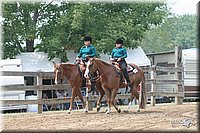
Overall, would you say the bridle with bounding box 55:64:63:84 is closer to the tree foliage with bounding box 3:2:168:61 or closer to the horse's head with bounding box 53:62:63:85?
the horse's head with bounding box 53:62:63:85

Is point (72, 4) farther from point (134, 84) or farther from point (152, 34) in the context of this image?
point (152, 34)

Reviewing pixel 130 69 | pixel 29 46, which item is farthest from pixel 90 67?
pixel 29 46

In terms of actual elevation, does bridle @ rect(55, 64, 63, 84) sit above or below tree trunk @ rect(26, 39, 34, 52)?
below

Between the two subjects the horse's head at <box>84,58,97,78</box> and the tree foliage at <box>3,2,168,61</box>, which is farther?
the tree foliage at <box>3,2,168,61</box>

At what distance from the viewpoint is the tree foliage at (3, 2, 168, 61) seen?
17.4 m

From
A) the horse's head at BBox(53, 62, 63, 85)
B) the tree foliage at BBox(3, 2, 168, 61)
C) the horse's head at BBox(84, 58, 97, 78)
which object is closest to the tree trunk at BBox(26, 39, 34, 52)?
the tree foliage at BBox(3, 2, 168, 61)

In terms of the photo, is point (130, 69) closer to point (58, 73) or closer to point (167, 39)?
point (58, 73)

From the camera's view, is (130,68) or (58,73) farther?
(130,68)

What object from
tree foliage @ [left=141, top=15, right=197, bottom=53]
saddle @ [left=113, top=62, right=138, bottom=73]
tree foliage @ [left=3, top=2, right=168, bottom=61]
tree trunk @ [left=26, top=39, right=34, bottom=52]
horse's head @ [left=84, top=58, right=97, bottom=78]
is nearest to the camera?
horse's head @ [left=84, top=58, right=97, bottom=78]

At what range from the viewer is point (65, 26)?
17734 millimetres

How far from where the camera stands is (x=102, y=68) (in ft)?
34.6

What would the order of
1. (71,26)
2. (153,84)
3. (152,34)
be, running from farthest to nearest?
(152,34) → (71,26) → (153,84)

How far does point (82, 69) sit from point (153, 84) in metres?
4.28

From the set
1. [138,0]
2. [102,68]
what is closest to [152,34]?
[138,0]
